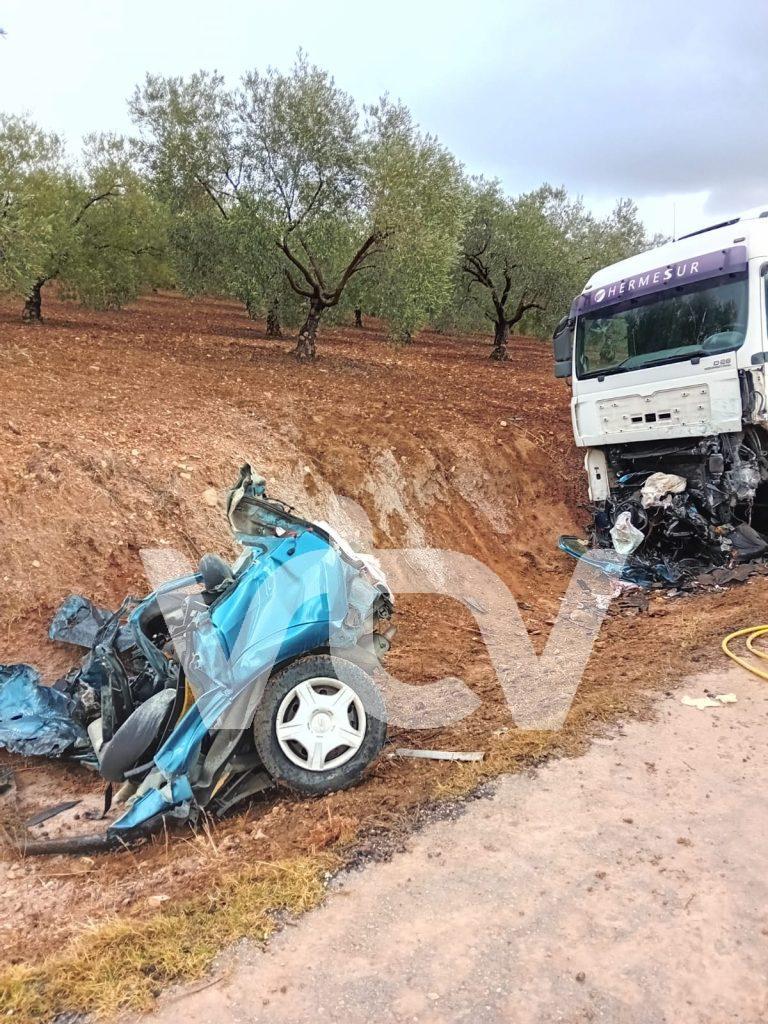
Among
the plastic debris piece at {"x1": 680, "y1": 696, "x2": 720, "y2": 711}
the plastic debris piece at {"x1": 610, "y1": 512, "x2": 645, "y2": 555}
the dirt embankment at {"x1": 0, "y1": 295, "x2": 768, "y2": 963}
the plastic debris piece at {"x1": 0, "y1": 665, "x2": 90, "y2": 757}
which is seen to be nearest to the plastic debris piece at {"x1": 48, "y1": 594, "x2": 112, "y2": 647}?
the dirt embankment at {"x1": 0, "y1": 295, "x2": 768, "y2": 963}

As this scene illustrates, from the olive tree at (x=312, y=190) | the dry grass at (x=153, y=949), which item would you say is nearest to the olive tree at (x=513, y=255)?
the olive tree at (x=312, y=190)

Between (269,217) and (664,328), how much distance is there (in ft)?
30.1

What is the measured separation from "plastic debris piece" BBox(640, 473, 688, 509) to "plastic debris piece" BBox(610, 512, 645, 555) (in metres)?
0.28

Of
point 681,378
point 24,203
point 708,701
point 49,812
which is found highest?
point 24,203

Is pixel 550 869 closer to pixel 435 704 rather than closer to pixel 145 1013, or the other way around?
pixel 145 1013

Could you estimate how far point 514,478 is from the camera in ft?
34.3

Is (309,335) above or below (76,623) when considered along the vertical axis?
above

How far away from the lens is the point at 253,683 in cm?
358

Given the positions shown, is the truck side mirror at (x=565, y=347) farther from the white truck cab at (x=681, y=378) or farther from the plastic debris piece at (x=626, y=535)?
the plastic debris piece at (x=626, y=535)

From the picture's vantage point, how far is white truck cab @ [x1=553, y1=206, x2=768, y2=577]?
6973 mm

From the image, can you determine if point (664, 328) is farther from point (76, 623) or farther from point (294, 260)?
point (294, 260)

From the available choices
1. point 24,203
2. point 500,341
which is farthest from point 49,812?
point 500,341

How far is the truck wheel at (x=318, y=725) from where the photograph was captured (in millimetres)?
3576

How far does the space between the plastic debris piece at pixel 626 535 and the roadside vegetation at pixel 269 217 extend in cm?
812
